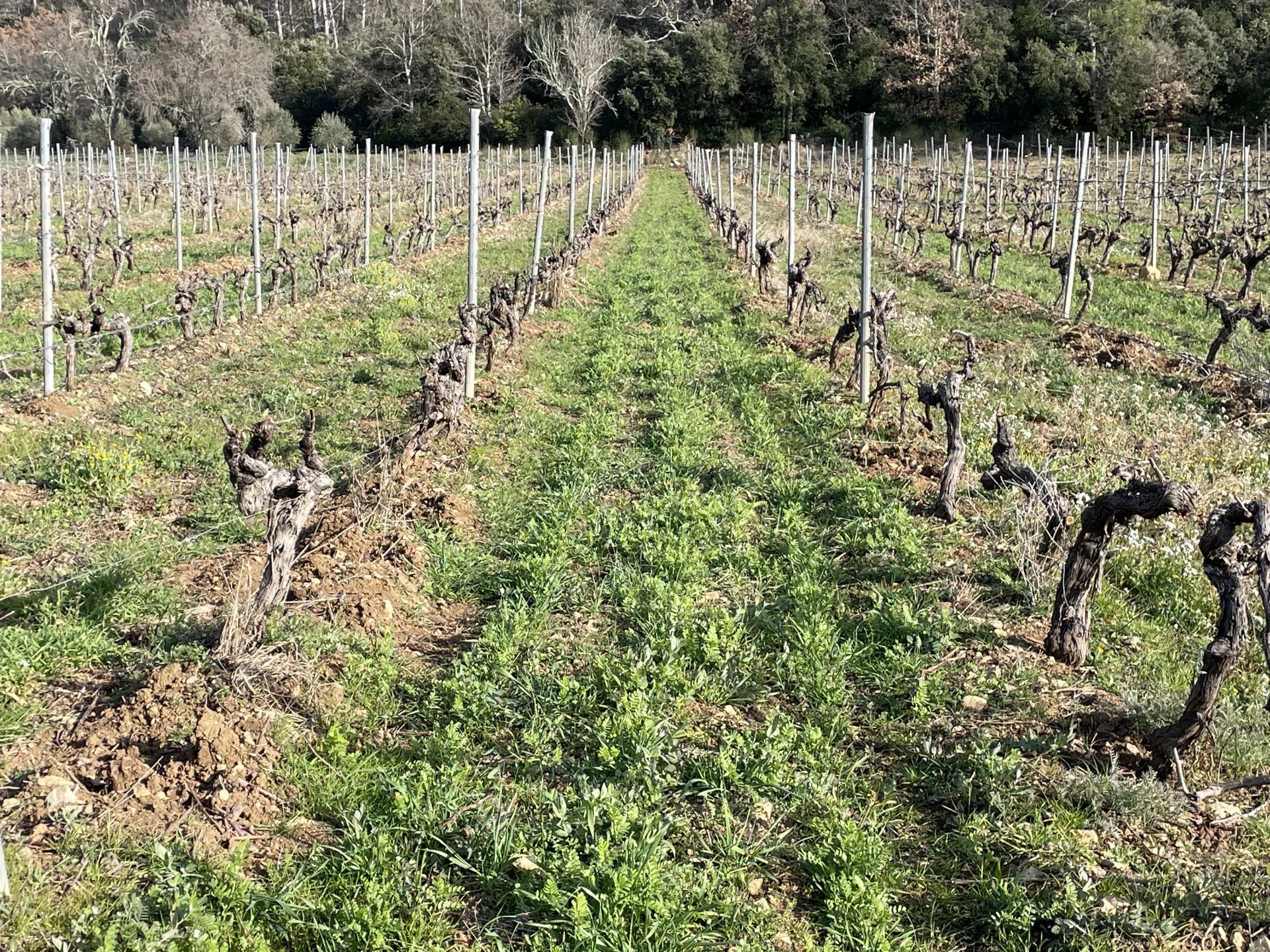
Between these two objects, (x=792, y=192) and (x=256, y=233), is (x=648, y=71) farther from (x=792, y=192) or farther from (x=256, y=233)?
(x=256, y=233)

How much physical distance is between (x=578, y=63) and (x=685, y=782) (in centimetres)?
6025

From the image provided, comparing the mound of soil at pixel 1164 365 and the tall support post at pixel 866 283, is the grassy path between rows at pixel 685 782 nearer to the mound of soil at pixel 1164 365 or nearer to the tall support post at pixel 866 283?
the tall support post at pixel 866 283

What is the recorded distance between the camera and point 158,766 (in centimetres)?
354

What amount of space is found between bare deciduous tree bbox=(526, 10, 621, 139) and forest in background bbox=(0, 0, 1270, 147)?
0.18m

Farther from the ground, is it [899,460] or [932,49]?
[932,49]

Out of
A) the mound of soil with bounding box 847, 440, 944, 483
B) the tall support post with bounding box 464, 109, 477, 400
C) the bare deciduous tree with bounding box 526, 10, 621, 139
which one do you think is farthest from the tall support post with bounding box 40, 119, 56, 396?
the bare deciduous tree with bounding box 526, 10, 621, 139

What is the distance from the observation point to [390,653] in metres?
4.55

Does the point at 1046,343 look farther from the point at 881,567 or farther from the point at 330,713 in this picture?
the point at 330,713

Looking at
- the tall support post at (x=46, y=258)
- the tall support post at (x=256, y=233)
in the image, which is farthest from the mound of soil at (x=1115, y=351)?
the tall support post at (x=46, y=258)

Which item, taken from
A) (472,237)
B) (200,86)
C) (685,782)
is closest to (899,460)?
(685,782)

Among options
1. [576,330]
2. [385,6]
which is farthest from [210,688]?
[385,6]

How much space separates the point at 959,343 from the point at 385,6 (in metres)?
76.3

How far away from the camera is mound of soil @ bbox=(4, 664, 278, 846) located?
335 cm

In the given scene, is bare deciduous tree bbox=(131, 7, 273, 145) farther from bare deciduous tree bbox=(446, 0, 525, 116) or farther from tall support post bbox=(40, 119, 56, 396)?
tall support post bbox=(40, 119, 56, 396)
